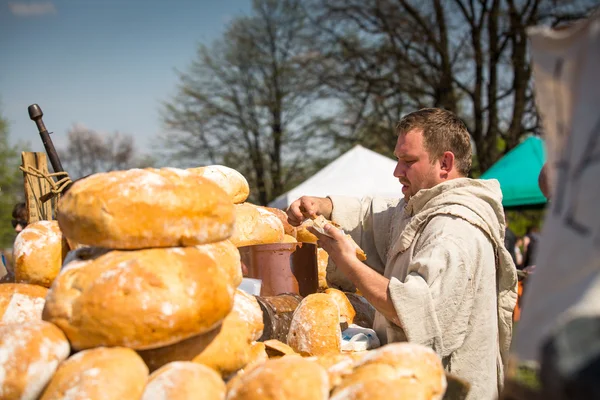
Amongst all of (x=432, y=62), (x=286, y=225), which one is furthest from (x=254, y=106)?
(x=286, y=225)

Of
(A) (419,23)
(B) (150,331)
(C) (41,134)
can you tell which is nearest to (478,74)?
(A) (419,23)

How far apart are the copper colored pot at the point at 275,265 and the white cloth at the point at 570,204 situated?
176cm

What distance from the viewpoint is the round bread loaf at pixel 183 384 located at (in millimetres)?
1259

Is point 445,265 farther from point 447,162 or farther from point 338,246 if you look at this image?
point 447,162

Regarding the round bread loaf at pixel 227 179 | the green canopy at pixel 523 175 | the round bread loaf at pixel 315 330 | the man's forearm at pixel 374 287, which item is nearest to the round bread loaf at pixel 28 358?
the round bread loaf at pixel 315 330

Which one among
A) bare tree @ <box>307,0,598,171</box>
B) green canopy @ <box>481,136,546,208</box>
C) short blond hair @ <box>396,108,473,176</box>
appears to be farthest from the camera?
bare tree @ <box>307,0,598,171</box>

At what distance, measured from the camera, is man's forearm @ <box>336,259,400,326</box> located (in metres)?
2.29

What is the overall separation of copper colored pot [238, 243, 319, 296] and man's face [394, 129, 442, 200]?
0.67m

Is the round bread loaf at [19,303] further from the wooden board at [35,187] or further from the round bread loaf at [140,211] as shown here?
the wooden board at [35,187]

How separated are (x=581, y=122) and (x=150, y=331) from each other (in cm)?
107

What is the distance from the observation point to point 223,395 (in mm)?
1339

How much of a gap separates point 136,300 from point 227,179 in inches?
59.5

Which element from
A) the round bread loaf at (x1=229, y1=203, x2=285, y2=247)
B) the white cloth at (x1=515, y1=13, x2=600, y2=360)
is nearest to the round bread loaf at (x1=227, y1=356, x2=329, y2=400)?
the white cloth at (x1=515, y1=13, x2=600, y2=360)

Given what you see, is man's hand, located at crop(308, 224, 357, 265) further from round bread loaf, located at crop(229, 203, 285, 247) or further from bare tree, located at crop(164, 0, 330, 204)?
bare tree, located at crop(164, 0, 330, 204)
